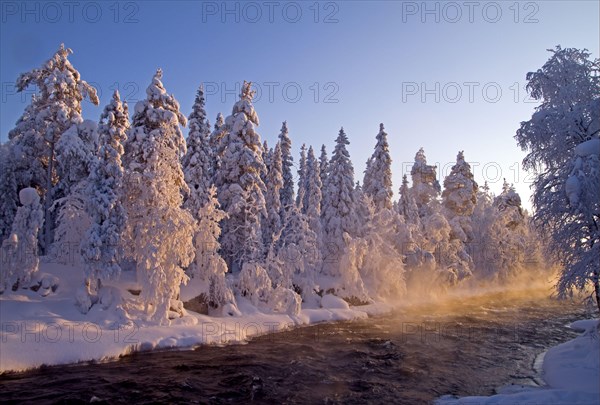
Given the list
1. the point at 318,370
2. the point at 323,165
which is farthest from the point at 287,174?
the point at 318,370

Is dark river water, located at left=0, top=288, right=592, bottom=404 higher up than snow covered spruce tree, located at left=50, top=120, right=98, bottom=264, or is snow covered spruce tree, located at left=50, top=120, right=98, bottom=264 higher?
snow covered spruce tree, located at left=50, top=120, right=98, bottom=264

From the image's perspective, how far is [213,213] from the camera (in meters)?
26.7

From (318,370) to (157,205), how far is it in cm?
1371

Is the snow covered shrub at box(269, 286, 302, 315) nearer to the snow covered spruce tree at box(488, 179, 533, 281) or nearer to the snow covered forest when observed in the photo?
the snow covered forest

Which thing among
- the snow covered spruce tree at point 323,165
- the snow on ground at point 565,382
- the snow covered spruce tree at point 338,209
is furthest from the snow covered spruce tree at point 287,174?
the snow on ground at point 565,382

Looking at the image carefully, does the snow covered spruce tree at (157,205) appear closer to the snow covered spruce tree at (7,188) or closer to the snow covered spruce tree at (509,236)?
the snow covered spruce tree at (7,188)

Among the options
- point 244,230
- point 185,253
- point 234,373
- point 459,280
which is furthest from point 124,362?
point 459,280

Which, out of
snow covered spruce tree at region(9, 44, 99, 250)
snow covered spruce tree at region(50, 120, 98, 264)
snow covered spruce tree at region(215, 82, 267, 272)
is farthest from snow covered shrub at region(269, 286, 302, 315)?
snow covered spruce tree at region(9, 44, 99, 250)

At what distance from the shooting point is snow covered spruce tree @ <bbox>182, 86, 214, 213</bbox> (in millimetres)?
30688

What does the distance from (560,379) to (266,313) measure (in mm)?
18655

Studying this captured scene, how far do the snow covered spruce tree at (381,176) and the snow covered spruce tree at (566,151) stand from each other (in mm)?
29620

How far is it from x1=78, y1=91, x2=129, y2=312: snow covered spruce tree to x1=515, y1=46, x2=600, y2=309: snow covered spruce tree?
70.1 ft

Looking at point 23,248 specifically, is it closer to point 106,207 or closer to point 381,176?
point 106,207

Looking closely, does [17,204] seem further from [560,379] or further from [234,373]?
[560,379]
